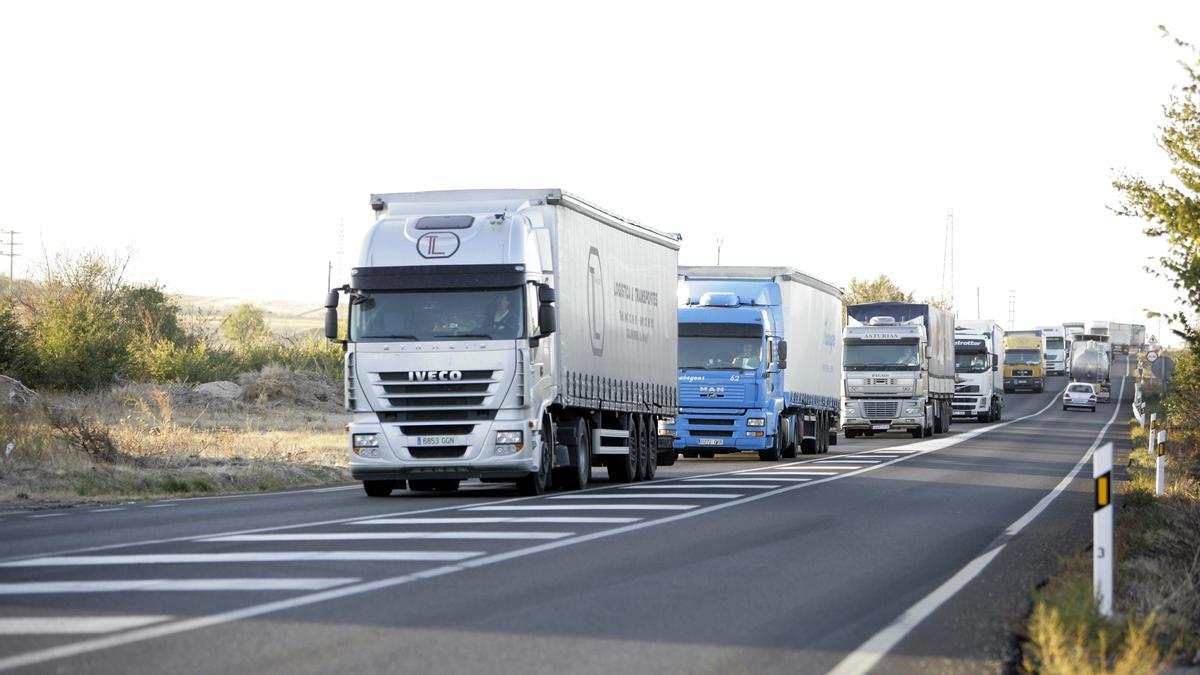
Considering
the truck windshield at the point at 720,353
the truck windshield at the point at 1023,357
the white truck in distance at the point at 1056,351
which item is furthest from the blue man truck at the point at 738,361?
the white truck in distance at the point at 1056,351

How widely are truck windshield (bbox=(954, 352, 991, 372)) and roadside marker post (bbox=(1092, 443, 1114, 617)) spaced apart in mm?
57910

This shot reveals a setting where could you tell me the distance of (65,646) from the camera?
8.41 metres

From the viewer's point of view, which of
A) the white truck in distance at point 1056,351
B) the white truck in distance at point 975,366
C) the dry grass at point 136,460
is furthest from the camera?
the white truck in distance at point 1056,351

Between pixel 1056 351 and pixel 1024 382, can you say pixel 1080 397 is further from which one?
pixel 1056 351

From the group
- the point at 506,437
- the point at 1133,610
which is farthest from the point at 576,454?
the point at 1133,610

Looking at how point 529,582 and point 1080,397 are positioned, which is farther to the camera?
point 1080,397

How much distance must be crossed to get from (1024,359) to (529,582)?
101m

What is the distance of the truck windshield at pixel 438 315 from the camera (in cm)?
2084

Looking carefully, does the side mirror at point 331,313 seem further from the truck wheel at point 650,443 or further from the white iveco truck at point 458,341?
the truck wheel at point 650,443

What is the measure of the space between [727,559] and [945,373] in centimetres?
4385

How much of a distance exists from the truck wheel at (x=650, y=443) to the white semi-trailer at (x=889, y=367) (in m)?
23.0

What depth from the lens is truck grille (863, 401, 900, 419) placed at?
50.1 metres

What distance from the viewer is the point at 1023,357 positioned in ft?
354

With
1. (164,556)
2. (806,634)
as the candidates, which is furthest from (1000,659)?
(164,556)
